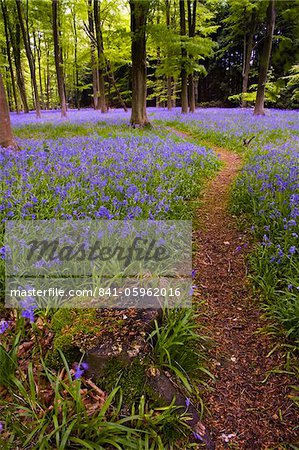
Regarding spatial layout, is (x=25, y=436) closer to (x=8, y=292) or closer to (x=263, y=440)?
(x=8, y=292)

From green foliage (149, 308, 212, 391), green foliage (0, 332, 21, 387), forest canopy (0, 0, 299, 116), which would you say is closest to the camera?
green foliage (0, 332, 21, 387)

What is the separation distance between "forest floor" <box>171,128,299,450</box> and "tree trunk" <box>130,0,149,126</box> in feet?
32.9

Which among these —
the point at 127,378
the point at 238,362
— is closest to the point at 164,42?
the point at 238,362

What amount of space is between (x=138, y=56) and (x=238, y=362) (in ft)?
41.7

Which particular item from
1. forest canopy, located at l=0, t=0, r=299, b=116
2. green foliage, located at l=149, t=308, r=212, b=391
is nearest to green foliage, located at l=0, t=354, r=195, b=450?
green foliage, located at l=149, t=308, r=212, b=391

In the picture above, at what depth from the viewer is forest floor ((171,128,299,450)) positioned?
242 centimetres

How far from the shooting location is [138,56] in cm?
1277

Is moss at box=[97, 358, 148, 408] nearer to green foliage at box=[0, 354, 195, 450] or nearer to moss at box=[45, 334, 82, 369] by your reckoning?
green foliage at box=[0, 354, 195, 450]

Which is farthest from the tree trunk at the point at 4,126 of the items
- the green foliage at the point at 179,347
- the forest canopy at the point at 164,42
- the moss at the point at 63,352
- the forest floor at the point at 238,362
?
the green foliage at the point at 179,347

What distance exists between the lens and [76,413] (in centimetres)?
220

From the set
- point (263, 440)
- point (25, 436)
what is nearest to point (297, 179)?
point (263, 440)

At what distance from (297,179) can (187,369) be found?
440 cm

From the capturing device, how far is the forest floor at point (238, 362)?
2.42m

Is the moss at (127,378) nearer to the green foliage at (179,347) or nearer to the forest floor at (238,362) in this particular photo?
the green foliage at (179,347)
